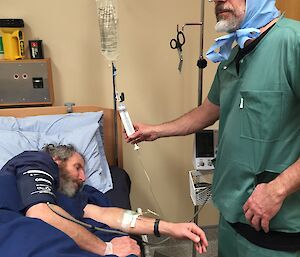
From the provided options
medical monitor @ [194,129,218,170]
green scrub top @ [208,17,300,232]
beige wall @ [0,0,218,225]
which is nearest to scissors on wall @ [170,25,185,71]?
beige wall @ [0,0,218,225]

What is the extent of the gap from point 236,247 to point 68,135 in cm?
105

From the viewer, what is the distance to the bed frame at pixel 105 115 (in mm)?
2092

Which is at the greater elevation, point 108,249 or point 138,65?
point 138,65

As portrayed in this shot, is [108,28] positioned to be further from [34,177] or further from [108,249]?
[108,249]

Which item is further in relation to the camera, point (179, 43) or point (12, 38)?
point (179, 43)

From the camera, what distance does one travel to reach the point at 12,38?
2.01 m

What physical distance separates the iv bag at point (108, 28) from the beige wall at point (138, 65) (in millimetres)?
195

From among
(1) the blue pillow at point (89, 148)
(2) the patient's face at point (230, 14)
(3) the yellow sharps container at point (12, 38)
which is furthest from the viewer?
(3) the yellow sharps container at point (12, 38)

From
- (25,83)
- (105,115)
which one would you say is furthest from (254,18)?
(25,83)

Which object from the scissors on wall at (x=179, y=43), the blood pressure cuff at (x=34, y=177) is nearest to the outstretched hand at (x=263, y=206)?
the blood pressure cuff at (x=34, y=177)

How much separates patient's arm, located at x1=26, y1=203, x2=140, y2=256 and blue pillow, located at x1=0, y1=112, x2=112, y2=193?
48 cm

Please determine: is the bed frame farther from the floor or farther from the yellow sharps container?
the floor

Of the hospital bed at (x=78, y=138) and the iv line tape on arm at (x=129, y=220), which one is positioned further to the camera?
the hospital bed at (x=78, y=138)

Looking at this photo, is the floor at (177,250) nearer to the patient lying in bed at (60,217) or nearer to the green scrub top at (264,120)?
the patient lying in bed at (60,217)
